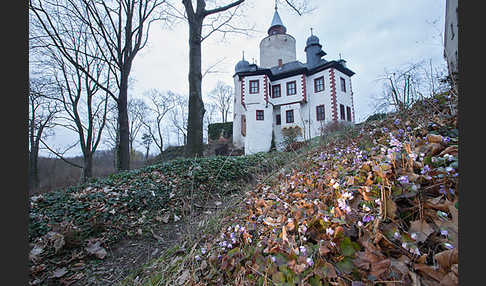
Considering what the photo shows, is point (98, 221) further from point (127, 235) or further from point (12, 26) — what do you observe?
point (12, 26)

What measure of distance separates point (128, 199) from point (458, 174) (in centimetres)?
367

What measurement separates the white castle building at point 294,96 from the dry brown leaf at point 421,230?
1505 centimetres

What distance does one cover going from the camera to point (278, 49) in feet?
67.8

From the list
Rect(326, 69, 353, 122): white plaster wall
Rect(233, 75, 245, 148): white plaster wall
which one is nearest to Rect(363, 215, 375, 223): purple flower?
Rect(326, 69, 353, 122): white plaster wall

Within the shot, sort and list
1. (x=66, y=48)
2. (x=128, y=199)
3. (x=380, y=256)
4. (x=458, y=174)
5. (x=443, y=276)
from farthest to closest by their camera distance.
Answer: (x=66, y=48), (x=128, y=199), (x=458, y=174), (x=380, y=256), (x=443, y=276)

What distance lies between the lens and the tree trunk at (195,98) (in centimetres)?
556

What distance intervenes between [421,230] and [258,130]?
16359 mm

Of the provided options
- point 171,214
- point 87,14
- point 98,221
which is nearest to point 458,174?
point 171,214

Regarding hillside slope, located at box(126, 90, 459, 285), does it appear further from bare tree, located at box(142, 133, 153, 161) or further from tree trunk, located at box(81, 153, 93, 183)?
bare tree, located at box(142, 133, 153, 161)

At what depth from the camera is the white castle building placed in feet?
53.0

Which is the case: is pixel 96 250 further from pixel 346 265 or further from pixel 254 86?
pixel 254 86

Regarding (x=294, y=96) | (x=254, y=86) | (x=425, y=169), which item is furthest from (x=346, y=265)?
(x=294, y=96)

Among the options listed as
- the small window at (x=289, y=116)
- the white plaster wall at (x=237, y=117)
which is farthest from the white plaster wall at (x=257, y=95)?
the white plaster wall at (x=237, y=117)

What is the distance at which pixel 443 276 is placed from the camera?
0.69 m
